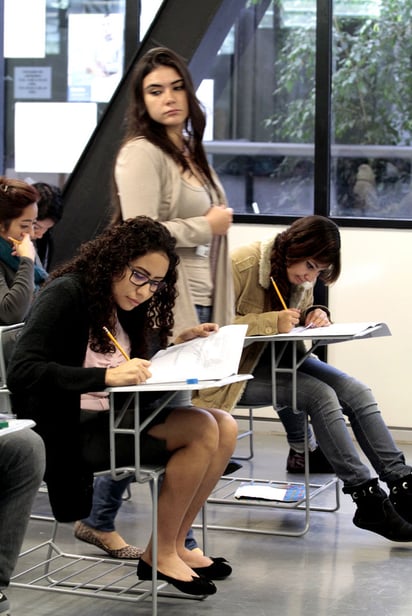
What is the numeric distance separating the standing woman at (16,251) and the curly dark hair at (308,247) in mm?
832

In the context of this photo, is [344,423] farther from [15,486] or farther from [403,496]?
[15,486]

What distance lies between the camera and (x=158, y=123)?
10.6 ft

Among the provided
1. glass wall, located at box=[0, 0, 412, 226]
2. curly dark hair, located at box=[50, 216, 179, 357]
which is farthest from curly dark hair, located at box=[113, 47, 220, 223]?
glass wall, located at box=[0, 0, 412, 226]

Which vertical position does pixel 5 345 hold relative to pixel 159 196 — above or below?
below

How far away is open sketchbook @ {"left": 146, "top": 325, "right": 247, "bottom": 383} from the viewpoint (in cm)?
261

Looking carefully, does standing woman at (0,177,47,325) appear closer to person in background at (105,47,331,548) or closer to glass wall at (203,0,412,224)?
person in background at (105,47,331,548)

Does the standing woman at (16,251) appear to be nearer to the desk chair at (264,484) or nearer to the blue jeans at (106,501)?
the blue jeans at (106,501)

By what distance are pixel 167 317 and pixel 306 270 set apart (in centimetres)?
88

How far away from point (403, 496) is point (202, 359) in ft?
3.57

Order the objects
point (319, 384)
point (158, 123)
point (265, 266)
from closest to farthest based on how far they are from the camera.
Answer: point (158, 123) < point (319, 384) < point (265, 266)

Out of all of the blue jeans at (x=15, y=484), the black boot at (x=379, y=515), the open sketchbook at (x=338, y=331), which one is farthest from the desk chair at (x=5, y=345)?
the black boot at (x=379, y=515)

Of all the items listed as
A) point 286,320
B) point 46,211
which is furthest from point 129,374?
point 46,211

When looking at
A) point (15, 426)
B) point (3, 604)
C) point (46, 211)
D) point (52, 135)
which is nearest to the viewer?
point (15, 426)

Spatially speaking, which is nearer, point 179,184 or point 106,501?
point 179,184
